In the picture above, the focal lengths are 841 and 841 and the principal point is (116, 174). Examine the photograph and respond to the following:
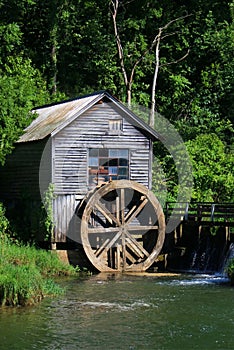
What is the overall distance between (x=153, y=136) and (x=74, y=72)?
12.7 meters

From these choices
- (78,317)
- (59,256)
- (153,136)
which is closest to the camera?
(78,317)

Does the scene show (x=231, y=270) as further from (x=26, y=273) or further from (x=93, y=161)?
(x=26, y=273)

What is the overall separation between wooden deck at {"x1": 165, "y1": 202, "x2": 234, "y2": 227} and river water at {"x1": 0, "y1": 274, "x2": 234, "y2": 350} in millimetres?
→ 4364

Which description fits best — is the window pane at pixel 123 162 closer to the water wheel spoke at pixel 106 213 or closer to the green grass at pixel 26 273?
the water wheel spoke at pixel 106 213

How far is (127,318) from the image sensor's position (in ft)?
60.7

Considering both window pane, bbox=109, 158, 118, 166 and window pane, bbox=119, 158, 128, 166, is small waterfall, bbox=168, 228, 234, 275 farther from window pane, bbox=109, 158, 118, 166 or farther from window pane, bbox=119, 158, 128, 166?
window pane, bbox=109, 158, 118, 166

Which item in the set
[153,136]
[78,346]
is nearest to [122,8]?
[153,136]

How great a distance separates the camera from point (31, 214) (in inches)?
1076

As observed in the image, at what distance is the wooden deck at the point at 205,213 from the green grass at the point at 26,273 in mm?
5015

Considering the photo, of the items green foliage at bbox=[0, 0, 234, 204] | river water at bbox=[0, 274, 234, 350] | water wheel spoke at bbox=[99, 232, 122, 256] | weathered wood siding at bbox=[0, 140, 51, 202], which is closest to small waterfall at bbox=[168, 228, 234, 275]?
water wheel spoke at bbox=[99, 232, 122, 256]

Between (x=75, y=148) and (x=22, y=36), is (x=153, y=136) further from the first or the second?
(x=22, y=36)

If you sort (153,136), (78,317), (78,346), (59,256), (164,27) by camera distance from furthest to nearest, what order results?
(164,27) → (153,136) → (59,256) → (78,317) → (78,346)

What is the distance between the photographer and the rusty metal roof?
26.8 m

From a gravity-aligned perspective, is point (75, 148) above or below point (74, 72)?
below
